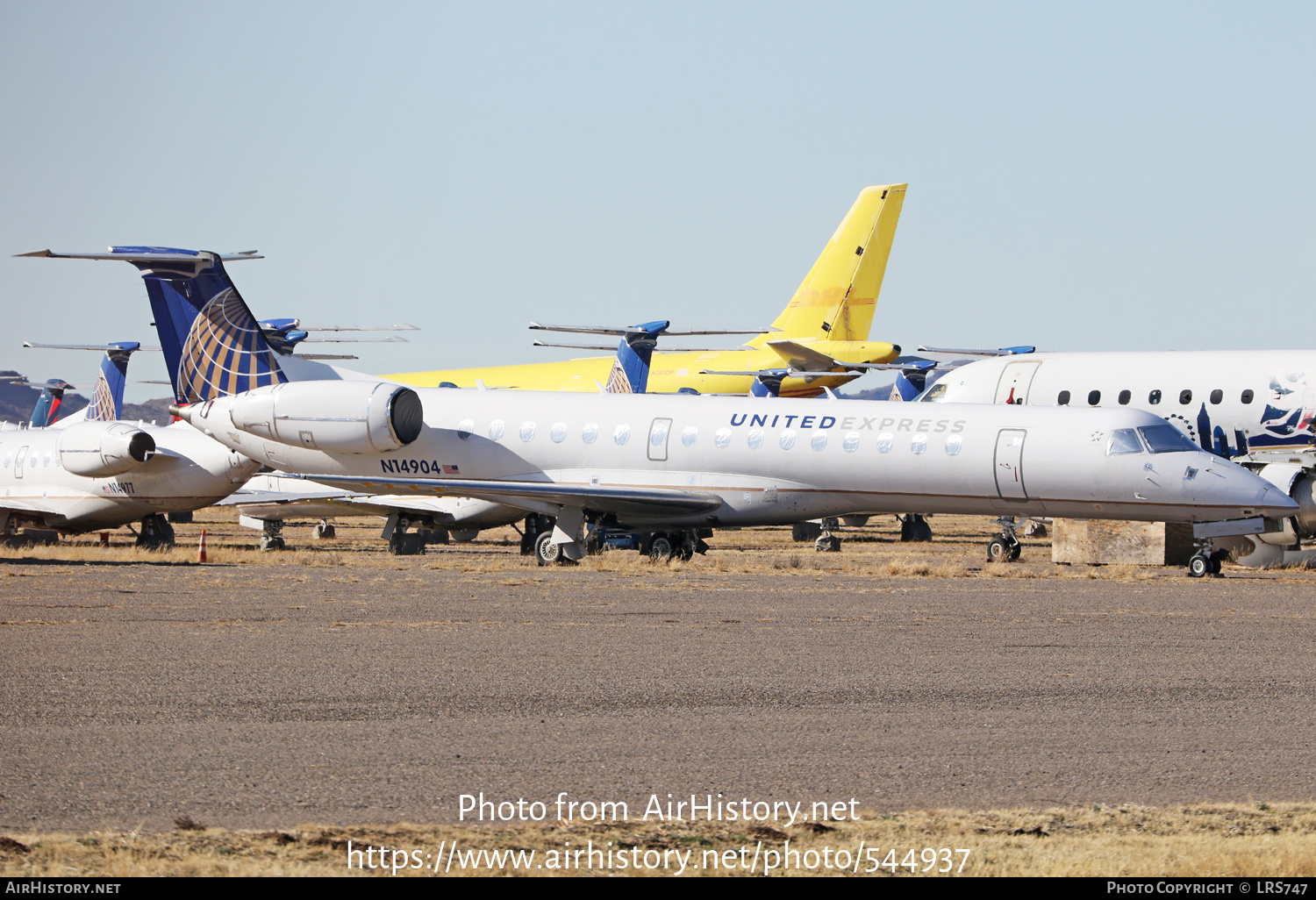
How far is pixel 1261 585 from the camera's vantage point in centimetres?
2102

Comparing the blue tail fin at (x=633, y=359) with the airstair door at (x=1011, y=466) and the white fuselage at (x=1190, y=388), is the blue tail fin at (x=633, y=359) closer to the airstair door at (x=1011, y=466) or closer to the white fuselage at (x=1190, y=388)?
Answer: the white fuselage at (x=1190, y=388)

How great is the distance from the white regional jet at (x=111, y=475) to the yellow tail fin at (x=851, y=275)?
1713 cm

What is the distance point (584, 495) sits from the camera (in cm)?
2550

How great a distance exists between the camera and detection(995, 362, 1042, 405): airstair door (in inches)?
1128

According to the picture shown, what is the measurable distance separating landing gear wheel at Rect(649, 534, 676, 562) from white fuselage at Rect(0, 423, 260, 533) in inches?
383

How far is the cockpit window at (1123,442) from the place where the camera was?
22000mm

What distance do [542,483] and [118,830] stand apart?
2075 cm

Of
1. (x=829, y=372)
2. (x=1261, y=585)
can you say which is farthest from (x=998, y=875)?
(x=829, y=372)

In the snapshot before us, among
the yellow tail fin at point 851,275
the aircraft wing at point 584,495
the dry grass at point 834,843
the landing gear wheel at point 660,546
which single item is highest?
the yellow tail fin at point 851,275

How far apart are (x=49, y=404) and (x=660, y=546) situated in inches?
1827

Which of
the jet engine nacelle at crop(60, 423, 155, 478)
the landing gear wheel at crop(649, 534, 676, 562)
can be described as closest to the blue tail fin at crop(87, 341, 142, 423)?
the jet engine nacelle at crop(60, 423, 155, 478)

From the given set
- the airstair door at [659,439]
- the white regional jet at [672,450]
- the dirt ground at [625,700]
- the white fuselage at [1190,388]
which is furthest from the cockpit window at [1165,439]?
the airstair door at [659,439]

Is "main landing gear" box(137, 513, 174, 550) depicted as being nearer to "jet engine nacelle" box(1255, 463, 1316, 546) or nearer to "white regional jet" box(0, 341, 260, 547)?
"white regional jet" box(0, 341, 260, 547)

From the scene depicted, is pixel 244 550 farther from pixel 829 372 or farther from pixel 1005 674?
pixel 1005 674
